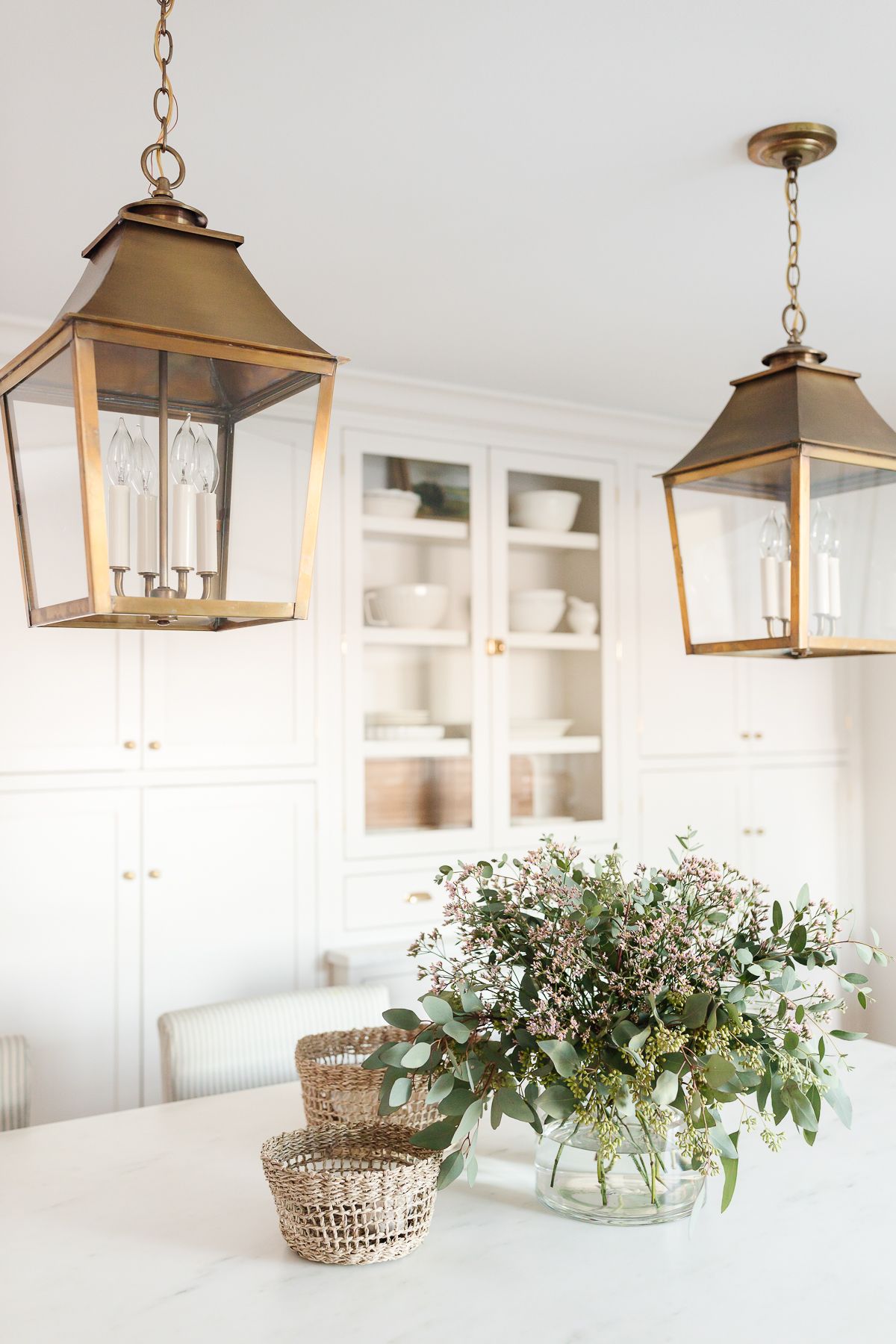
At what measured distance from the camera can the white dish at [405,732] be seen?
132 inches

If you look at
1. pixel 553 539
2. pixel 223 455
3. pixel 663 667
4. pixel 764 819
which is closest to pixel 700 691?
pixel 663 667

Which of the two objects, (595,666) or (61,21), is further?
(595,666)

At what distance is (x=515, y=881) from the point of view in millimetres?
1456

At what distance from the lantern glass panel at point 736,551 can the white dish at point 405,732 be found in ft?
5.28

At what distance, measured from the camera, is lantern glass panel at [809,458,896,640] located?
Result: 1.67 meters

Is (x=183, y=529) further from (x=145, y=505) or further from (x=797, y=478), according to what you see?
(x=797, y=478)

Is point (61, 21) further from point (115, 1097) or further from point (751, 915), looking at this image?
point (115, 1097)

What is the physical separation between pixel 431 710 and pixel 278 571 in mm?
2273

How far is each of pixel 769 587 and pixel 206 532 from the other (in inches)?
35.6

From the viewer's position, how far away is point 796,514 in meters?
1.64

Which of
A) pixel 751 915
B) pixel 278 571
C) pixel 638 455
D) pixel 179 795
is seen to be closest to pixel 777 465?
pixel 751 915

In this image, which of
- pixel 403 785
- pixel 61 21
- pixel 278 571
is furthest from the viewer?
pixel 403 785

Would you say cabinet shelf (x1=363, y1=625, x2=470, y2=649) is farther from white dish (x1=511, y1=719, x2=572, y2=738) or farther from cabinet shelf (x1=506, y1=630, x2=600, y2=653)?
white dish (x1=511, y1=719, x2=572, y2=738)

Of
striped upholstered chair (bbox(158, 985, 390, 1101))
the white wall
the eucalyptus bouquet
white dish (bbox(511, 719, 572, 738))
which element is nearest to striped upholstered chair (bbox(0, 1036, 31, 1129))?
striped upholstered chair (bbox(158, 985, 390, 1101))
